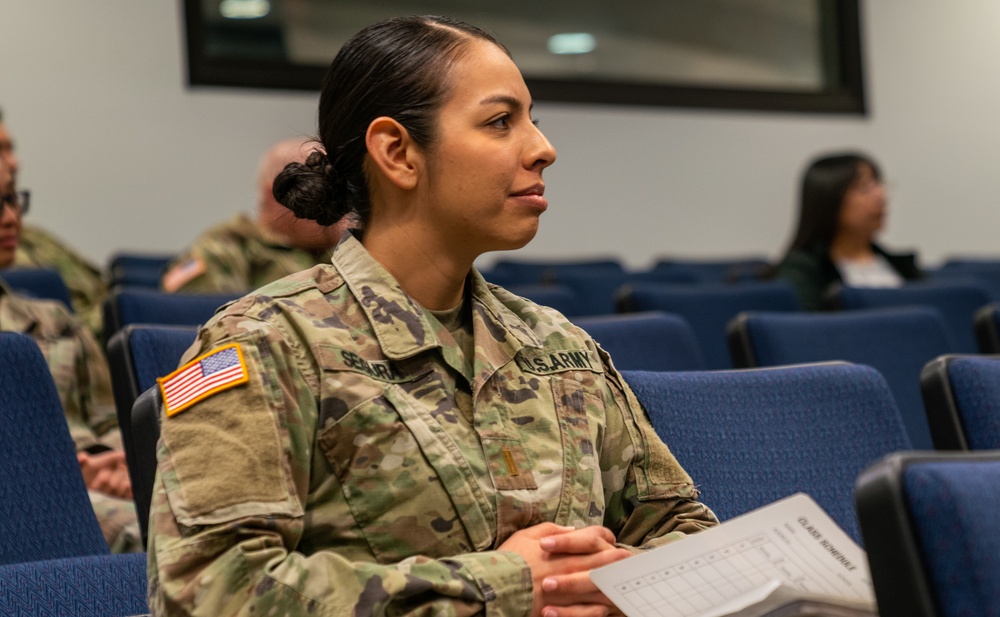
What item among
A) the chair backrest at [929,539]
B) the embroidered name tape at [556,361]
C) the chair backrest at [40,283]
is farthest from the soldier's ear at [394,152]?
the chair backrest at [40,283]

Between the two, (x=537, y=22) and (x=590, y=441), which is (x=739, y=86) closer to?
(x=537, y=22)

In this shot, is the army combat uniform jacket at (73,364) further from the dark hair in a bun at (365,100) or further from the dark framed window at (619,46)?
the dark framed window at (619,46)

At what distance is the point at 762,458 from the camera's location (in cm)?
Result: 150

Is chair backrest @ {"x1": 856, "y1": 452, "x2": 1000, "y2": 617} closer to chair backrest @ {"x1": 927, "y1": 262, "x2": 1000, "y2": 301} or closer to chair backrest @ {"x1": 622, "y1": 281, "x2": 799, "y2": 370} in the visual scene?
chair backrest @ {"x1": 622, "y1": 281, "x2": 799, "y2": 370}

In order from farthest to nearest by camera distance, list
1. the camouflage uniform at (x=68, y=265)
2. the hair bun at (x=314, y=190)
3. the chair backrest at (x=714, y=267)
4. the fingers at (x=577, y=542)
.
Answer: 1. the chair backrest at (x=714, y=267)
2. the camouflage uniform at (x=68, y=265)
3. the hair bun at (x=314, y=190)
4. the fingers at (x=577, y=542)

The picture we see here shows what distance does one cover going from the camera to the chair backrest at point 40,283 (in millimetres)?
2791

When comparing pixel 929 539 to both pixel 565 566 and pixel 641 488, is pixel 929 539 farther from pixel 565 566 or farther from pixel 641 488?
pixel 641 488

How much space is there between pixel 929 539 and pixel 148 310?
1761 millimetres

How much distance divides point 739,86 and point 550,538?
577 centimetres

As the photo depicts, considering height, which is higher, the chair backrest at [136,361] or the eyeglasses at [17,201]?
the eyeglasses at [17,201]

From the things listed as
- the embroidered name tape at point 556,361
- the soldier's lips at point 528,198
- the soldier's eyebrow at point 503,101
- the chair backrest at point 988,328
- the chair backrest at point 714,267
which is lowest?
the chair backrest at point 714,267

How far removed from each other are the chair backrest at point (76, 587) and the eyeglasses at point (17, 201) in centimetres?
126

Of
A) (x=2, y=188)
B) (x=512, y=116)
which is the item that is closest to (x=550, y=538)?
(x=512, y=116)

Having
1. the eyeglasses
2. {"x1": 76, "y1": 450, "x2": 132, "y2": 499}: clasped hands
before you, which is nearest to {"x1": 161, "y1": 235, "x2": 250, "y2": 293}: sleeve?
the eyeglasses
